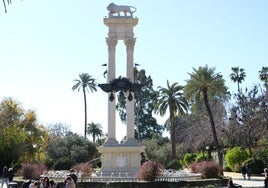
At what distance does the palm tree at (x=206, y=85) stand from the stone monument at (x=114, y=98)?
14.4 meters

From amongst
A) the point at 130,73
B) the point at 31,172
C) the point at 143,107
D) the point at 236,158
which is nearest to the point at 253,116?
the point at 236,158

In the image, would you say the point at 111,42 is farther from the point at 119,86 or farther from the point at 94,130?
the point at 94,130

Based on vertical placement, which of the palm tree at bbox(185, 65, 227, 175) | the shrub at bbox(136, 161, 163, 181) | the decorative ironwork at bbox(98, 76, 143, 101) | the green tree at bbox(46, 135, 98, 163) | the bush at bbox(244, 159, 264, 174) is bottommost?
the shrub at bbox(136, 161, 163, 181)

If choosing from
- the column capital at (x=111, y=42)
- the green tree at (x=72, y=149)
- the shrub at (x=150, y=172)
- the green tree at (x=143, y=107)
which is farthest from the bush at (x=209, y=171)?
the green tree at (x=143, y=107)

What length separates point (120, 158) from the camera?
36.2m

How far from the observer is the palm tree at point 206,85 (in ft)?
168

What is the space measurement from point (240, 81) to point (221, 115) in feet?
49.5

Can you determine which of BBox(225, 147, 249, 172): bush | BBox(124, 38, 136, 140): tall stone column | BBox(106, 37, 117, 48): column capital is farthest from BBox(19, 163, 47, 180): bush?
BBox(225, 147, 249, 172): bush

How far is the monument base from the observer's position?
36125mm

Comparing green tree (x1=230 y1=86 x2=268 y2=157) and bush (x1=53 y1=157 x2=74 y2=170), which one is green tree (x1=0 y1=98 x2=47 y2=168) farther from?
green tree (x1=230 y1=86 x2=268 y2=157)

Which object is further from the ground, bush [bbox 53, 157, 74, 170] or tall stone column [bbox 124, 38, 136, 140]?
tall stone column [bbox 124, 38, 136, 140]

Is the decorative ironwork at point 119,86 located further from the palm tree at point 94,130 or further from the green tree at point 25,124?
the palm tree at point 94,130

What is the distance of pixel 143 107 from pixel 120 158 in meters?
50.5

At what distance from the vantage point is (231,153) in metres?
49.8
